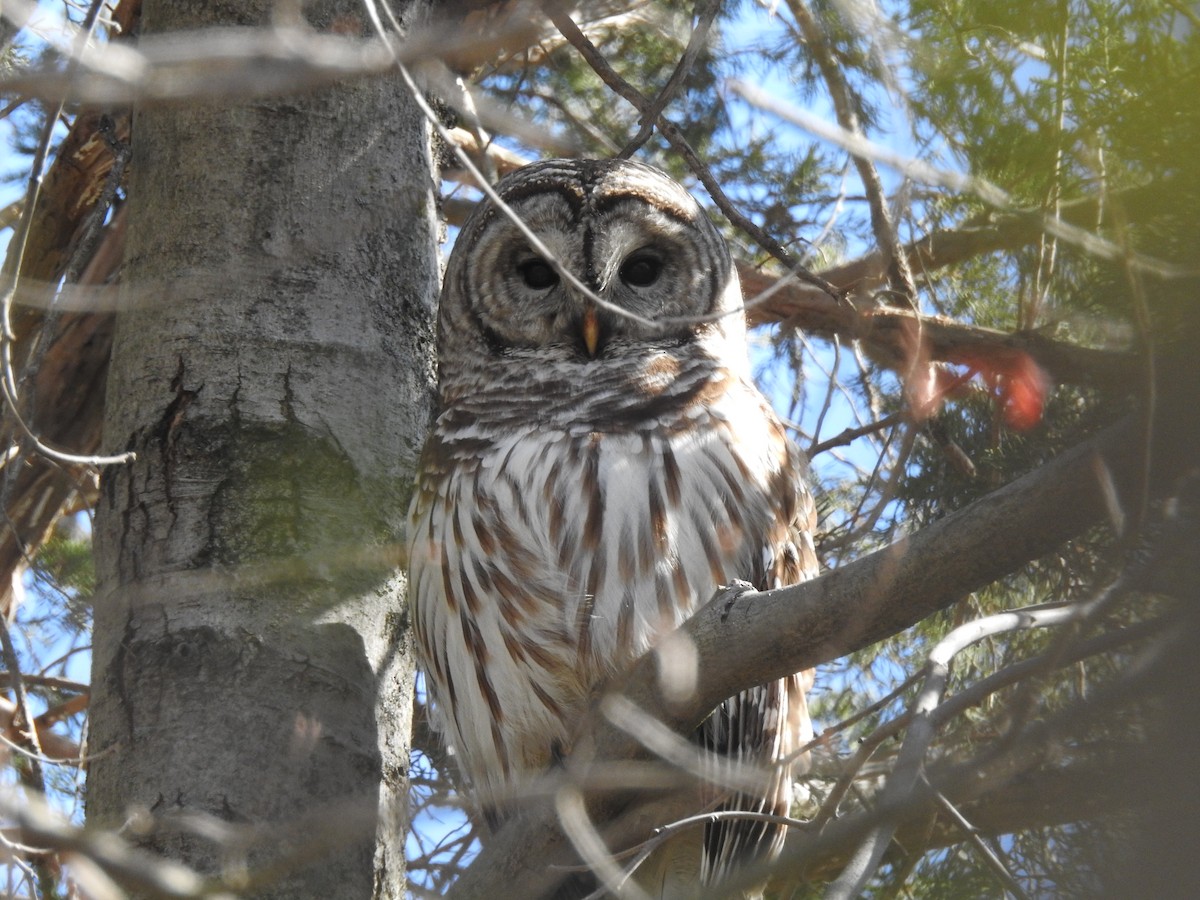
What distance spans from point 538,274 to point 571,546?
965 mm

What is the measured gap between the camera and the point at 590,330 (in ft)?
10.7

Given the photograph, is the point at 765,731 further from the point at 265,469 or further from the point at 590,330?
the point at 265,469

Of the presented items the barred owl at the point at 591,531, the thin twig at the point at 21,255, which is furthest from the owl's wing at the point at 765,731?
the thin twig at the point at 21,255

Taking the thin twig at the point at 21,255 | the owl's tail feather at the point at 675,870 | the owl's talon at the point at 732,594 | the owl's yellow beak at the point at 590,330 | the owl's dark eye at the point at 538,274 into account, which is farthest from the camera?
the owl's dark eye at the point at 538,274

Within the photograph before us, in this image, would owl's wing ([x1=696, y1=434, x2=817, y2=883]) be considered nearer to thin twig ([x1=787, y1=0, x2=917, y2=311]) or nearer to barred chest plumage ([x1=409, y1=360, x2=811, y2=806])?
barred chest plumage ([x1=409, y1=360, x2=811, y2=806])

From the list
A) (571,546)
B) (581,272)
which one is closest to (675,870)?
(571,546)

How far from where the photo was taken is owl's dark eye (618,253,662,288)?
11.6ft

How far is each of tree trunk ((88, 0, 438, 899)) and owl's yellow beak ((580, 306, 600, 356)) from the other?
0.37 metres

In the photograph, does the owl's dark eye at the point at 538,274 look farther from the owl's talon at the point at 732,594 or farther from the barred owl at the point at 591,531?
the owl's talon at the point at 732,594

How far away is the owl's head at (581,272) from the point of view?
3369mm

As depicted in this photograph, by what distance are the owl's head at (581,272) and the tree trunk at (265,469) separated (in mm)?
308

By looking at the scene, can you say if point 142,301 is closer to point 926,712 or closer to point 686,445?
point 686,445

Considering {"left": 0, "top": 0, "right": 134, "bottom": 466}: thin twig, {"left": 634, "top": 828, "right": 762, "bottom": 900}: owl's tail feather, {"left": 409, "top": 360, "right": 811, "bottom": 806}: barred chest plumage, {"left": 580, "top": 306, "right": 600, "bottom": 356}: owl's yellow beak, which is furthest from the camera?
{"left": 580, "top": 306, "right": 600, "bottom": 356}: owl's yellow beak

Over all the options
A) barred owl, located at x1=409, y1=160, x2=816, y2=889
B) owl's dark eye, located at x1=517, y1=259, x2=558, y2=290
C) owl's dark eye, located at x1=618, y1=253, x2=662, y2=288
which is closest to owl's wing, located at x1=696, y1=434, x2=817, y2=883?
barred owl, located at x1=409, y1=160, x2=816, y2=889
